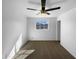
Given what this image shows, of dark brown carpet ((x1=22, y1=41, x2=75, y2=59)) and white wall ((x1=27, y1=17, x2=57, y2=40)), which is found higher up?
white wall ((x1=27, y1=17, x2=57, y2=40))

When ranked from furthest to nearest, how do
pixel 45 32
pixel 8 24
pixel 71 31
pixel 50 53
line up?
Answer: pixel 45 32, pixel 50 53, pixel 71 31, pixel 8 24

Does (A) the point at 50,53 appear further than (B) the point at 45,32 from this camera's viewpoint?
No

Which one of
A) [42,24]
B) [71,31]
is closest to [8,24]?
[71,31]

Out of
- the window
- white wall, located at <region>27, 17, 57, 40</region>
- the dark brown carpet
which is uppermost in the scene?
the window

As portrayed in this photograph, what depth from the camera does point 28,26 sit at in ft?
39.9

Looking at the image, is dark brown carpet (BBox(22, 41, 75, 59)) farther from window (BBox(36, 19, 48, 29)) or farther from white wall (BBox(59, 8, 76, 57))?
window (BBox(36, 19, 48, 29))

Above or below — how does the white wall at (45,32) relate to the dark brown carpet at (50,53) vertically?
above

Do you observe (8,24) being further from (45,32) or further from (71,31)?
(45,32)

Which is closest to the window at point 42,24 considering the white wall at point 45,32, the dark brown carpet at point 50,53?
the white wall at point 45,32

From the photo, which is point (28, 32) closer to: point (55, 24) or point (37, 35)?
point (37, 35)

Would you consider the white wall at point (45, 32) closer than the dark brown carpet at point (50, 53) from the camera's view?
No

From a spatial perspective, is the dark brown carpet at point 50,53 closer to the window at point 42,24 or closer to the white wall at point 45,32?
the white wall at point 45,32

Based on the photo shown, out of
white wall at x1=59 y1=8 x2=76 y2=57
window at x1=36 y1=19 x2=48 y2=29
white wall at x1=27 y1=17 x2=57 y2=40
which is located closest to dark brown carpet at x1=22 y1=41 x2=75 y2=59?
white wall at x1=59 y1=8 x2=76 y2=57

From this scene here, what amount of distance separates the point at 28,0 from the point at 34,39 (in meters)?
7.64
